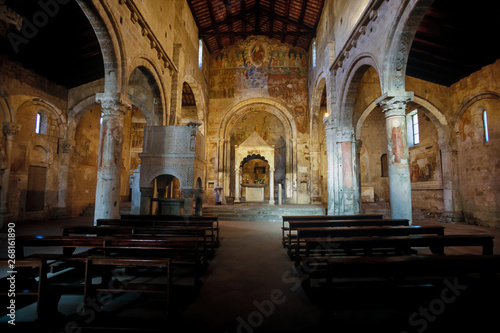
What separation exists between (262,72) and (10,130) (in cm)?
1346

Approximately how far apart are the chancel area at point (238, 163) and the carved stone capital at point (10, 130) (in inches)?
1.9

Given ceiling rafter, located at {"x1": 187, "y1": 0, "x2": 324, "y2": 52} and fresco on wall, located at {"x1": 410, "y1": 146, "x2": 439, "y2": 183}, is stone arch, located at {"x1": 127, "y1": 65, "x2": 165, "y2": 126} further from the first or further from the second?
fresco on wall, located at {"x1": 410, "y1": 146, "x2": 439, "y2": 183}

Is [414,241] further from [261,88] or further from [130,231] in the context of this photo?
[261,88]

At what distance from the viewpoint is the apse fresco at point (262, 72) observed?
17062 mm

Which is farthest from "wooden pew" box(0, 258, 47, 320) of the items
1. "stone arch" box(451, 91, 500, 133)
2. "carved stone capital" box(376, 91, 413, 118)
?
"stone arch" box(451, 91, 500, 133)

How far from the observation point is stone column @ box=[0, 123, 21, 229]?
29.9 feet

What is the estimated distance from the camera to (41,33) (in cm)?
796

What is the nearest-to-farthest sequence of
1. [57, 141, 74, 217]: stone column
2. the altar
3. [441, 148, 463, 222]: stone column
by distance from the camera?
[441, 148, 463, 222]: stone column
[57, 141, 74, 217]: stone column
the altar

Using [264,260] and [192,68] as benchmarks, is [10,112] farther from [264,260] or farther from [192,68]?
[264,260]

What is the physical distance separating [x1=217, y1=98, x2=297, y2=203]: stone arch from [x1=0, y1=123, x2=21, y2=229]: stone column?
32.8 feet

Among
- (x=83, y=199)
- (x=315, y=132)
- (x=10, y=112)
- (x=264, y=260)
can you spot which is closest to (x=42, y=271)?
(x=264, y=260)

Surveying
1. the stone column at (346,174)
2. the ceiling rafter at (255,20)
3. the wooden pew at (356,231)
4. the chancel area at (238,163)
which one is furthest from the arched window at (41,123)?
the stone column at (346,174)

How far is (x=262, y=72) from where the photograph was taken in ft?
56.4

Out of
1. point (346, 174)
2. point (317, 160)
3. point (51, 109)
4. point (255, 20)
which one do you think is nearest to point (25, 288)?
point (346, 174)
